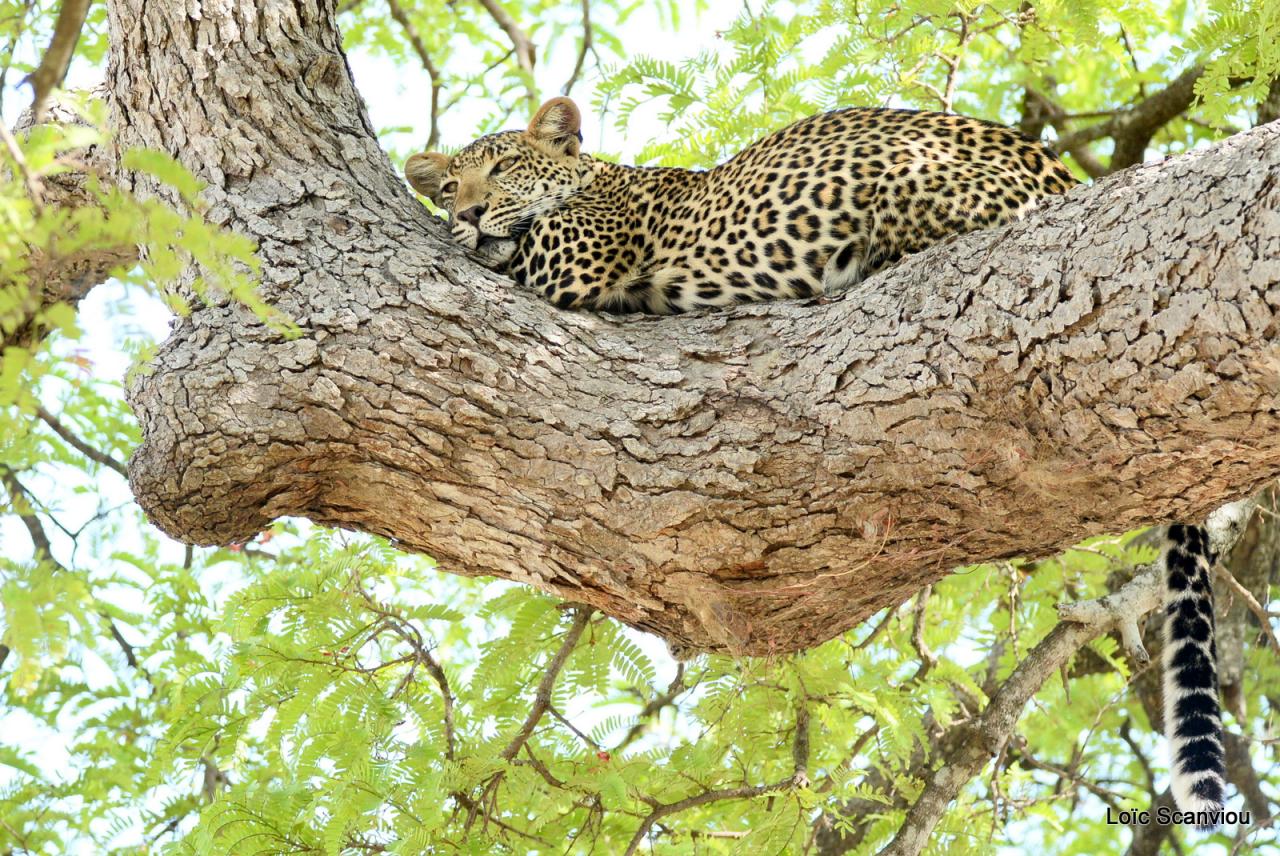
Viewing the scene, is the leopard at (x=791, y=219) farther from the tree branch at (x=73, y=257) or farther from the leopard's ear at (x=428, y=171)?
the tree branch at (x=73, y=257)

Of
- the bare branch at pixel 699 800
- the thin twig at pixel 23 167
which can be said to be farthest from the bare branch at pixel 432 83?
the thin twig at pixel 23 167

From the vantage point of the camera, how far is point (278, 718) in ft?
18.9

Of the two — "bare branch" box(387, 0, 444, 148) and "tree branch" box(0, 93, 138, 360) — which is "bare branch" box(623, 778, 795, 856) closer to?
"tree branch" box(0, 93, 138, 360)

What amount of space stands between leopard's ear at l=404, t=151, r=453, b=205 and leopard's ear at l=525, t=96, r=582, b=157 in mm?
513

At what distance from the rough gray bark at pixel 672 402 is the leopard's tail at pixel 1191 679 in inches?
29.1

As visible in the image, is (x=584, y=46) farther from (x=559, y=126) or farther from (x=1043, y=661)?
(x=1043, y=661)

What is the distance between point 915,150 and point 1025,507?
1.99 meters

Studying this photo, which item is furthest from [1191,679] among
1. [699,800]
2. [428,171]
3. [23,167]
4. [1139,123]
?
[1139,123]

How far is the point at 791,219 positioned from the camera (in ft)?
19.0

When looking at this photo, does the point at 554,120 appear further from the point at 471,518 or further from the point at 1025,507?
the point at 1025,507

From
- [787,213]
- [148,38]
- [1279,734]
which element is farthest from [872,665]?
[148,38]

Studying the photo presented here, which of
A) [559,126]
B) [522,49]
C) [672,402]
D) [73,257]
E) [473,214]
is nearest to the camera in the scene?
[672,402]

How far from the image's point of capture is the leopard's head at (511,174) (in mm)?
6996

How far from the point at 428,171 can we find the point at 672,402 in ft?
11.0
